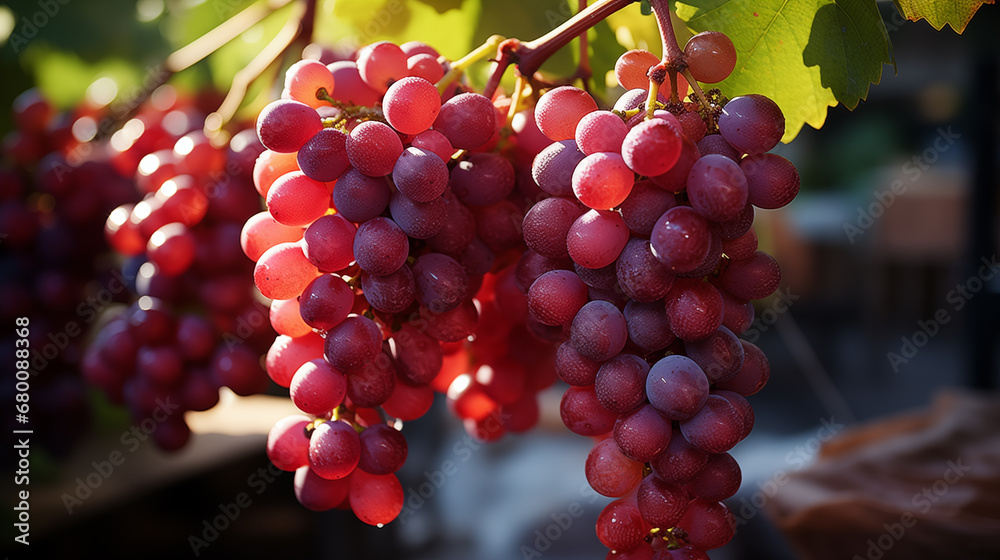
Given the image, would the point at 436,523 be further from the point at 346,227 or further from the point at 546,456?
the point at 346,227

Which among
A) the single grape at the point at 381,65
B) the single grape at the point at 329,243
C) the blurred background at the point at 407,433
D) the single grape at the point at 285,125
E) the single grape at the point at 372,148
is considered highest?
the single grape at the point at 285,125

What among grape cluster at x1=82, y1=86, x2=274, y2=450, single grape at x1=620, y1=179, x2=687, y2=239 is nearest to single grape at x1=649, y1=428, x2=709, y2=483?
single grape at x1=620, y1=179, x2=687, y2=239

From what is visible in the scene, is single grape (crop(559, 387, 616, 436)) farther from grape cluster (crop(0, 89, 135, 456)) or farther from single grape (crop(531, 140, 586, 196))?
grape cluster (crop(0, 89, 135, 456))

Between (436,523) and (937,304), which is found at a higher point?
(436,523)

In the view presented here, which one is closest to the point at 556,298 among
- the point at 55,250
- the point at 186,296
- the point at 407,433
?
the point at 186,296

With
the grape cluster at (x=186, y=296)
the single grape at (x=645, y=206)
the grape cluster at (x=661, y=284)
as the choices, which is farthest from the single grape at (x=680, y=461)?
the grape cluster at (x=186, y=296)

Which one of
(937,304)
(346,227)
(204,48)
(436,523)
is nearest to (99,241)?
(204,48)

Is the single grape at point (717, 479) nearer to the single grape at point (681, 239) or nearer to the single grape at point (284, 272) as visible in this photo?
the single grape at point (681, 239)
